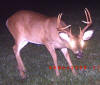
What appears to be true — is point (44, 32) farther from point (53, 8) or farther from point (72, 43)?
point (53, 8)

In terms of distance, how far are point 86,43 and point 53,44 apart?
10.9 ft

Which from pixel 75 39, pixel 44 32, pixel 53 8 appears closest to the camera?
pixel 75 39

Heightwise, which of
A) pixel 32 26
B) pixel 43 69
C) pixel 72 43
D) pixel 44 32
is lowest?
pixel 43 69

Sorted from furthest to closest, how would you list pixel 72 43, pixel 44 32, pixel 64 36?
pixel 44 32 < pixel 64 36 < pixel 72 43

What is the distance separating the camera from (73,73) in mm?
7215

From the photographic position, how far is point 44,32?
24.5ft

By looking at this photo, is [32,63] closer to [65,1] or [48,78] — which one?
[48,78]

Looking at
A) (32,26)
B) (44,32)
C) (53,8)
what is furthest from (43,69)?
(53,8)

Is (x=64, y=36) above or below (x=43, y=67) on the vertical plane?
above

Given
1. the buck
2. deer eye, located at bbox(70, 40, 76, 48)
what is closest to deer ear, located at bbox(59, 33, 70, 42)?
the buck

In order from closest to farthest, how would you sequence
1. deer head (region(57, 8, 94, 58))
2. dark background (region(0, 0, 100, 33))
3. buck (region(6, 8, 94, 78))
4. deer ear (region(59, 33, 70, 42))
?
deer head (region(57, 8, 94, 58)), deer ear (region(59, 33, 70, 42)), buck (region(6, 8, 94, 78)), dark background (region(0, 0, 100, 33))

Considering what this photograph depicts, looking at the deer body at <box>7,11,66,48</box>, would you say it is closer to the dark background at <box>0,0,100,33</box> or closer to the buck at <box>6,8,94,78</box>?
the buck at <box>6,8,94,78</box>

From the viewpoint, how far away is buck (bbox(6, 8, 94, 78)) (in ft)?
22.2

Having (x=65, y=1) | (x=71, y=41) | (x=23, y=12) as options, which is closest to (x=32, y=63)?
(x=23, y=12)
